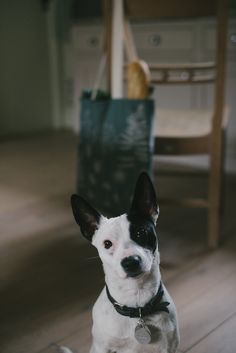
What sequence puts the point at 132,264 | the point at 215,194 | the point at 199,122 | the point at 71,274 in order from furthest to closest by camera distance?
the point at 199,122 → the point at 215,194 → the point at 71,274 → the point at 132,264

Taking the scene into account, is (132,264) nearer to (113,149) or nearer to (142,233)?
(142,233)

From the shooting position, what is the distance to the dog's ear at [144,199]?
86cm

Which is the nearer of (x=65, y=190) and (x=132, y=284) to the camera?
(x=132, y=284)

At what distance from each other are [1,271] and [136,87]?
0.75 meters

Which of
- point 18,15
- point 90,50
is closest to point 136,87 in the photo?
point 90,50

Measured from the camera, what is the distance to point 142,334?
823 mm

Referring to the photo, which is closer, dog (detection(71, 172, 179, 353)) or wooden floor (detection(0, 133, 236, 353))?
dog (detection(71, 172, 179, 353))

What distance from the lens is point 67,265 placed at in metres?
1.56

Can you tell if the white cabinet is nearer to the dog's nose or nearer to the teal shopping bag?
the teal shopping bag

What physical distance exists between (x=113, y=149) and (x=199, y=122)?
1.17ft

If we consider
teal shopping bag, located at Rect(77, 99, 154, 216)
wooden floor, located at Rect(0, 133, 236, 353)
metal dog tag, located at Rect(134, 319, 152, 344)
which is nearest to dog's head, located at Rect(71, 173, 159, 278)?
metal dog tag, located at Rect(134, 319, 152, 344)

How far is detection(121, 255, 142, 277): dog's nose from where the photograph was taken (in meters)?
0.77

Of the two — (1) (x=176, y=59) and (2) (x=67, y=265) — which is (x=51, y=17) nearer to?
(1) (x=176, y=59)

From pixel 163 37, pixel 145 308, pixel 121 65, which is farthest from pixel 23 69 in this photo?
pixel 145 308
